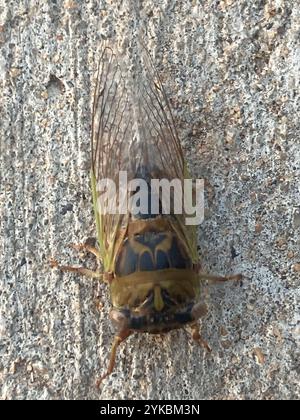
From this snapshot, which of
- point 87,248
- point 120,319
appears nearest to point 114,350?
point 120,319

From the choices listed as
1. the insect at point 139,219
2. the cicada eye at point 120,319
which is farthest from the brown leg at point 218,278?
the cicada eye at point 120,319

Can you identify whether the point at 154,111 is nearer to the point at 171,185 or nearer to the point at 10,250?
the point at 171,185

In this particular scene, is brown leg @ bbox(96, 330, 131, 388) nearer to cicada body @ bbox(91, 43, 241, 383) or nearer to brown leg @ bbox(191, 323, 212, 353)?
cicada body @ bbox(91, 43, 241, 383)

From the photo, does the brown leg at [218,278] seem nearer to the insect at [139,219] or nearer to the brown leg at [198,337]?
the insect at [139,219]

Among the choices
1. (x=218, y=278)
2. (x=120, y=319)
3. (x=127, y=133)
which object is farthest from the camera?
(x=127, y=133)

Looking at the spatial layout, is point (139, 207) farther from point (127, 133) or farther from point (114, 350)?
point (114, 350)

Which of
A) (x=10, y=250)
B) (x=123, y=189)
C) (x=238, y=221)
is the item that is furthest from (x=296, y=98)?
(x=10, y=250)

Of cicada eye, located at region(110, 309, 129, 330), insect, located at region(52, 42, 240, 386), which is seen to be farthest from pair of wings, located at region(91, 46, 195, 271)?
cicada eye, located at region(110, 309, 129, 330)
